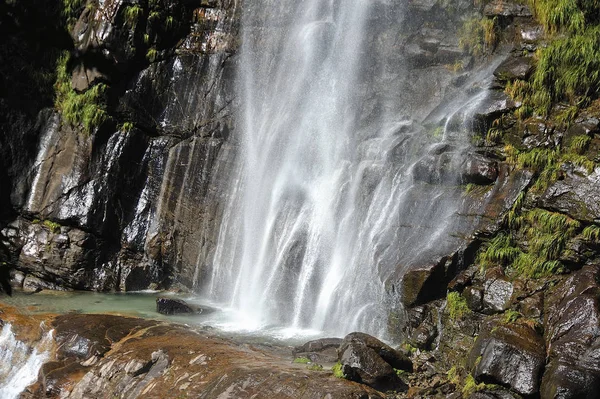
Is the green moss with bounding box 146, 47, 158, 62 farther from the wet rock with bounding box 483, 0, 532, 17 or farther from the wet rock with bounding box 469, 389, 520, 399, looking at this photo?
the wet rock with bounding box 469, 389, 520, 399

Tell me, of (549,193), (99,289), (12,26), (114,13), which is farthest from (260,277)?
(12,26)

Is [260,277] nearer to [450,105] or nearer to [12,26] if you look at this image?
[450,105]

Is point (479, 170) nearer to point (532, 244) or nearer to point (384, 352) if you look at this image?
point (532, 244)

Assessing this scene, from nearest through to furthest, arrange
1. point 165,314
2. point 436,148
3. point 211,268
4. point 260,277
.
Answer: point 436,148 → point 165,314 → point 260,277 → point 211,268

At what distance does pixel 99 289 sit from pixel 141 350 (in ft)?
23.7

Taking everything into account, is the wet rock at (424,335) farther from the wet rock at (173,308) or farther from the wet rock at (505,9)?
the wet rock at (505,9)

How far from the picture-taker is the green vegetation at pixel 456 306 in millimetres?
10539

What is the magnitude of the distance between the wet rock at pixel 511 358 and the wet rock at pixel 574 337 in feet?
0.57

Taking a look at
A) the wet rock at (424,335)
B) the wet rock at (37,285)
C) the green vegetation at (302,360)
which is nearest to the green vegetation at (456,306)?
the wet rock at (424,335)

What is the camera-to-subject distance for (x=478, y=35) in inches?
601

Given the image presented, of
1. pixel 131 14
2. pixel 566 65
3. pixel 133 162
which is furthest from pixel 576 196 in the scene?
pixel 131 14

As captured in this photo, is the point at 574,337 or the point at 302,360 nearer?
the point at 574,337

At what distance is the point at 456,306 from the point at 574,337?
7.55ft

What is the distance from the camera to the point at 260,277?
1549 cm
